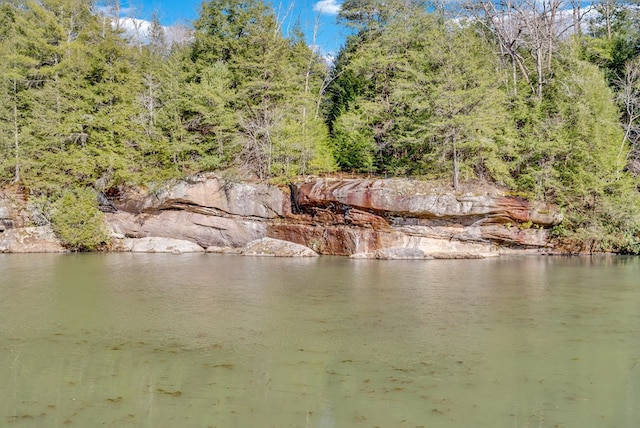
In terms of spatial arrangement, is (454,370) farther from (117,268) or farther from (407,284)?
(117,268)

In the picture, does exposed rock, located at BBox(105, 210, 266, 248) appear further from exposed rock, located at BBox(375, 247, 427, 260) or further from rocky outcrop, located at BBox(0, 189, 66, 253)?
exposed rock, located at BBox(375, 247, 427, 260)

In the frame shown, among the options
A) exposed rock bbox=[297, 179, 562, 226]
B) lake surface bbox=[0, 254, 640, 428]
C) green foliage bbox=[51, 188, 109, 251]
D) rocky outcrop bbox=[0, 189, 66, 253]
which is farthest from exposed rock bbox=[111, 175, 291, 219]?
lake surface bbox=[0, 254, 640, 428]

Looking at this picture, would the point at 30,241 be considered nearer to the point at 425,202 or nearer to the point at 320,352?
the point at 425,202

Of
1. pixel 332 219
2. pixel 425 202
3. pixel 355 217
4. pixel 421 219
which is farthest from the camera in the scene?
pixel 332 219

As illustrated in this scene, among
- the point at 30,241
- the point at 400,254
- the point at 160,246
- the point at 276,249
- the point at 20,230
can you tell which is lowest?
the point at 400,254

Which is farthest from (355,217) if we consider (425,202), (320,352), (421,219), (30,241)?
(30,241)

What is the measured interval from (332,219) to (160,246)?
9265 millimetres

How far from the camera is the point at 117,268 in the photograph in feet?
58.7

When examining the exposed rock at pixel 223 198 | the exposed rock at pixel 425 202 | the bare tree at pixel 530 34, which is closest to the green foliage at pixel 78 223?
the exposed rock at pixel 223 198

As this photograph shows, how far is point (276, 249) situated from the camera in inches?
899

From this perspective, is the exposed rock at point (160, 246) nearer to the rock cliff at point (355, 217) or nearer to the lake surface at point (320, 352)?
the rock cliff at point (355, 217)

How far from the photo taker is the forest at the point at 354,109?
77.8 feet

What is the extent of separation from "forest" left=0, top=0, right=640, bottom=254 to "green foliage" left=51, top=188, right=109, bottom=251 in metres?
0.11

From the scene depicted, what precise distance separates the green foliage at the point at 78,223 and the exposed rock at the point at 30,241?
434 mm
